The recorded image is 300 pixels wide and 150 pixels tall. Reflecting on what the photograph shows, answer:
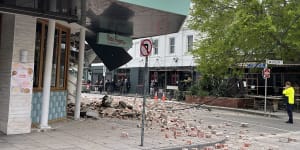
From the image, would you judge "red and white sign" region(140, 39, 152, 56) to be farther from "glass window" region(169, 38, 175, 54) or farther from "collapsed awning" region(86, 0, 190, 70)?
"glass window" region(169, 38, 175, 54)

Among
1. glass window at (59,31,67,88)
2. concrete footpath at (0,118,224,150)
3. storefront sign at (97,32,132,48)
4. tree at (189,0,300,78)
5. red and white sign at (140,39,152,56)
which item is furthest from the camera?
tree at (189,0,300,78)

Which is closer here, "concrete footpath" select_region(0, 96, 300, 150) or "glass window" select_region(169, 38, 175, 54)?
"concrete footpath" select_region(0, 96, 300, 150)

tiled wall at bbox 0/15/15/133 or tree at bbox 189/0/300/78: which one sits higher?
tree at bbox 189/0/300/78

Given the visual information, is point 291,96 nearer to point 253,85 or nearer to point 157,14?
point 157,14

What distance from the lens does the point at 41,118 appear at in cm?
1032

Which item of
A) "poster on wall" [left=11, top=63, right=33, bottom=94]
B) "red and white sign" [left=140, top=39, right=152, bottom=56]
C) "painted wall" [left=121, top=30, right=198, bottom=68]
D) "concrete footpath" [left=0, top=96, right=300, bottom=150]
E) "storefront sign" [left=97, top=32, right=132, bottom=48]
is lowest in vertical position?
"concrete footpath" [left=0, top=96, right=300, bottom=150]

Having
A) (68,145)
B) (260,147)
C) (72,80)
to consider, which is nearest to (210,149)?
(260,147)

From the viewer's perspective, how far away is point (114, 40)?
15195 mm

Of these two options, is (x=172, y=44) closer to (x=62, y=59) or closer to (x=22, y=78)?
(x=62, y=59)

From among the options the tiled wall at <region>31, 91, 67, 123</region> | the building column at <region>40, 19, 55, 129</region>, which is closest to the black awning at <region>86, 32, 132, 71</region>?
the tiled wall at <region>31, 91, 67, 123</region>

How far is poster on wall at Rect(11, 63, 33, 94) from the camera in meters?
9.34

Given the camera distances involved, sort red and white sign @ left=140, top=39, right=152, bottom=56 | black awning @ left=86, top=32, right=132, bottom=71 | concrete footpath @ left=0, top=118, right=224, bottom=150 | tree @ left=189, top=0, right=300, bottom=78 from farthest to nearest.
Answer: tree @ left=189, top=0, right=300, bottom=78 < black awning @ left=86, top=32, right=132, bottom=71 < red and white sign @ left=140, top=39, right=152, bottom=56 < concrete footpath @ left=0, top=118, right=224, bottom=150

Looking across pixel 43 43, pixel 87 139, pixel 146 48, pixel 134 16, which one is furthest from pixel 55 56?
pixel 146 48

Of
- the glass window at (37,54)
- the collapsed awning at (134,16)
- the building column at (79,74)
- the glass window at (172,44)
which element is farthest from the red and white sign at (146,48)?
the glass window at (172,44)
